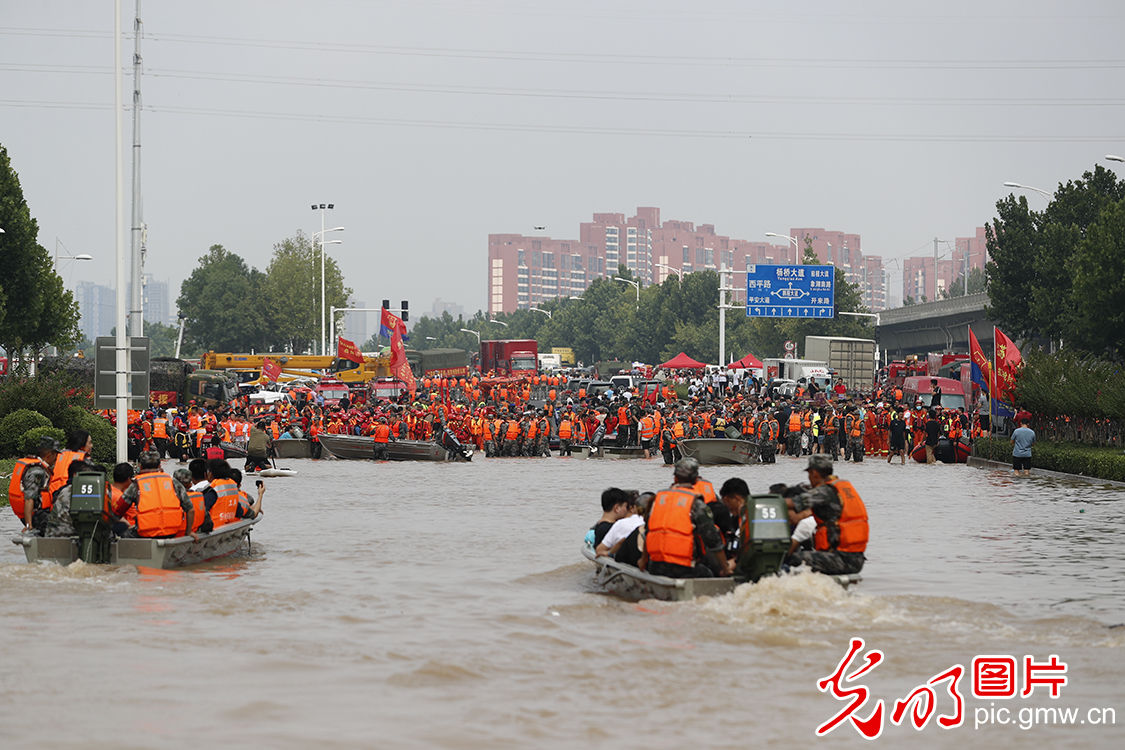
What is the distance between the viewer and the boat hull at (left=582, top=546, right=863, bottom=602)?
1307cm

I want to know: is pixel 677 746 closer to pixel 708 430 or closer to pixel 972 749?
pixel 972 749

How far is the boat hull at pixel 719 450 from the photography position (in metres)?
35.2

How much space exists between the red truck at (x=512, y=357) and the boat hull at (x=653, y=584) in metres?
68.9

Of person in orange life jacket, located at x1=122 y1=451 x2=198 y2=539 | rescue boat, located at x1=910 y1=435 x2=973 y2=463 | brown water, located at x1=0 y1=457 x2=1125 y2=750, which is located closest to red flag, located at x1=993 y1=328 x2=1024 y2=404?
rescue boat, located at x1=910 y1=435 x2=973 y2=463

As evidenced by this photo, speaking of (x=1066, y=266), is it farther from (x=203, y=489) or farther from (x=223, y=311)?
(x=223, y=311)

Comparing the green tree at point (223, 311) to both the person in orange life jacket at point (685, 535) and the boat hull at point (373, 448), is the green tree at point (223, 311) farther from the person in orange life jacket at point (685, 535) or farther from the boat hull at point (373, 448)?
the person in orange life jacket at point (685, 535)

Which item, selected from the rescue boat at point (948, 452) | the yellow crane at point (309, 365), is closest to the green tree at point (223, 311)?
the yellow crane at point (309, 365)

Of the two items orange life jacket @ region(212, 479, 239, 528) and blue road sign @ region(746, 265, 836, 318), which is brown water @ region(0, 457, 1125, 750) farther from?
blue road sign @ region(746, 265, 836, 318)

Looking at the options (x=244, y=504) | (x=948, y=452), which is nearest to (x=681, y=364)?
(x=948, y=452)

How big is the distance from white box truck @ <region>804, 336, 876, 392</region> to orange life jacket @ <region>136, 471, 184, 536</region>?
55.0 m

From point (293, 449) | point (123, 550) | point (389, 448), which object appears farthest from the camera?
point (293, 449)

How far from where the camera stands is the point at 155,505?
50.3 ft

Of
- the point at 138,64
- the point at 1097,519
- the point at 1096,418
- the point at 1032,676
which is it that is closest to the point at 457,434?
the point at 138,64

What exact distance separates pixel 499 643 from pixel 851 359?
58.7m
